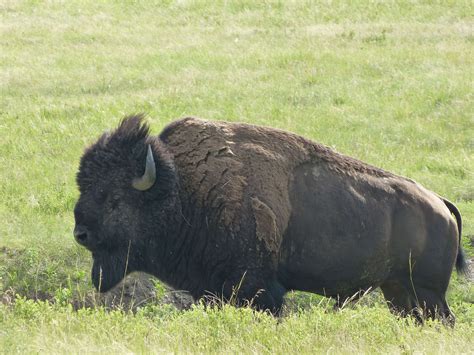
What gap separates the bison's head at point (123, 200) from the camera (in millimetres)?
7719

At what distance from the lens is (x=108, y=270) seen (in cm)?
791

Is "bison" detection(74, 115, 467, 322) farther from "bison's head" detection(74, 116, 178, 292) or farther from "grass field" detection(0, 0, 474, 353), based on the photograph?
"grass field" detection(0, 0, 474, 353)

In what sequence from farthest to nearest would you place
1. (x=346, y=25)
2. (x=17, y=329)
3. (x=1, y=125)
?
(x=346, y=25)
(x=1, y=125)
(x=17, y=329)

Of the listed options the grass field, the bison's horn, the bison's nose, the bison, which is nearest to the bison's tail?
the bison

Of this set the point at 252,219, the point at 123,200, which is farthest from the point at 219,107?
the point at 252,219

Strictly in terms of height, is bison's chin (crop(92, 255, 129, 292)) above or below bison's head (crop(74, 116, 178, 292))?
below

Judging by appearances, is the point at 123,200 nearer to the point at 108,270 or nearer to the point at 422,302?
the point at 108,270

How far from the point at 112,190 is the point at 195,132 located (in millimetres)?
844

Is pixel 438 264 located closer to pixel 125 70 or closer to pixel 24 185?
pixel 24 185

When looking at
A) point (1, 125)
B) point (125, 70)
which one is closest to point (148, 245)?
point (1, 125)

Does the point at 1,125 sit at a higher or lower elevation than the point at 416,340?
lower

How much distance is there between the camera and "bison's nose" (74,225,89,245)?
7641 mm

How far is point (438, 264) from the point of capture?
319 inches

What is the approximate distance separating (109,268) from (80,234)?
0.44m
